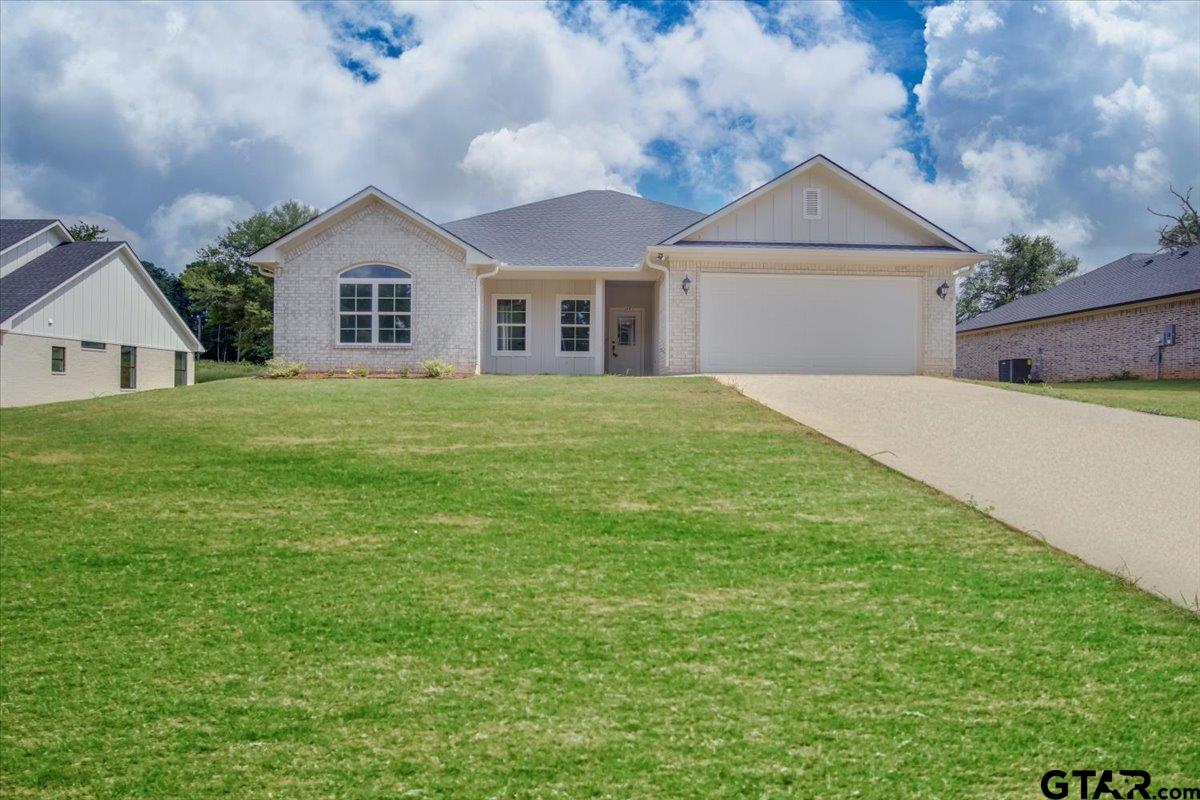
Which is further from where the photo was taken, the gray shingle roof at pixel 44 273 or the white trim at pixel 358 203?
the gray shingle roof at pixel 44 273

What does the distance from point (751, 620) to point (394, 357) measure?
16.1 meters

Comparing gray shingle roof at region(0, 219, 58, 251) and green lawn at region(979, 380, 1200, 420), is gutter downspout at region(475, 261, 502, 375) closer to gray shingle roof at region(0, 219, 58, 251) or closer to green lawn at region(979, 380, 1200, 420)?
green lawn at region(979, 380, 1200, 420)

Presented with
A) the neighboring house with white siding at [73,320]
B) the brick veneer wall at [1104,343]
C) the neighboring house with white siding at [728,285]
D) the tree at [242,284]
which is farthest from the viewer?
the tree at [242,284]

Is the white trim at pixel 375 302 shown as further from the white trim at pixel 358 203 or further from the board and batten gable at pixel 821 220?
the board and batten gable at pixel 821 220

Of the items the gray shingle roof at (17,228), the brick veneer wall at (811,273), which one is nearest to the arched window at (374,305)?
the brick veneer wall at (811,273)

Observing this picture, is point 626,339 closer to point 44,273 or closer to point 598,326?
point 598,326

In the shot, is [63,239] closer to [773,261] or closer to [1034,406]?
[773,261]

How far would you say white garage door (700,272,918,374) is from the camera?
2056cm

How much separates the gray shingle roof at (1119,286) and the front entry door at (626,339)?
1611 centimetres

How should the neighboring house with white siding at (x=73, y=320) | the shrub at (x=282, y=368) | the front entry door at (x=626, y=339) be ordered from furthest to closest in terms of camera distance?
the neighboring house with white siding at (x=73, y=320) → the front entry door at (x=626, y=339) → the shrub at (x=282, y=368)

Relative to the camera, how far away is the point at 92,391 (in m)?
28.1

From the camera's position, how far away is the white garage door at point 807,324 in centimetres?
2056

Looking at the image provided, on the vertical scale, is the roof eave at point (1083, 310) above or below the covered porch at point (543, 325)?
above

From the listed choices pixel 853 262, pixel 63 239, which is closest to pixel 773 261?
pixel 853 262
